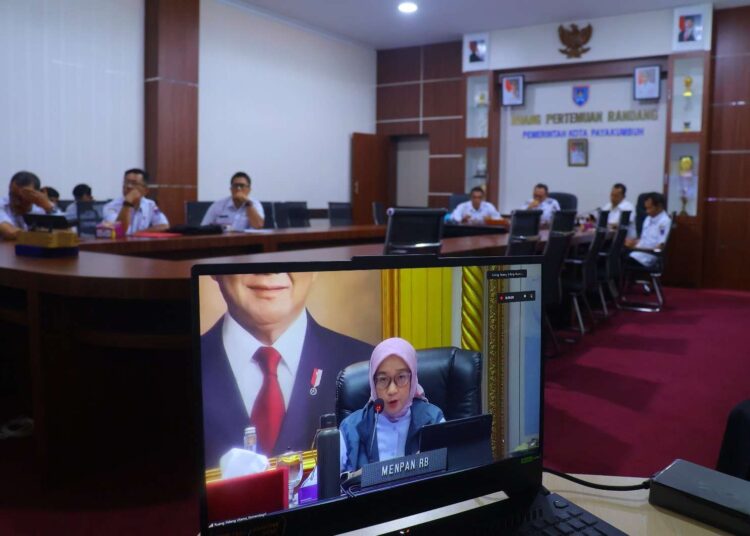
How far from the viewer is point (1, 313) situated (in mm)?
2836

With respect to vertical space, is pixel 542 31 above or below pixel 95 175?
above

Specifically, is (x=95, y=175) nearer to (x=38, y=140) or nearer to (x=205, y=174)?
(x=38, y=140)

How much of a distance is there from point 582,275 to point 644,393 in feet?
6.05

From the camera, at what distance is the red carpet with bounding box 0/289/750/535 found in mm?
2402

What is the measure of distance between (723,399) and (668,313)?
3.17 metres

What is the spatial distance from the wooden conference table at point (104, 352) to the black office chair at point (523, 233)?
164 centimetres

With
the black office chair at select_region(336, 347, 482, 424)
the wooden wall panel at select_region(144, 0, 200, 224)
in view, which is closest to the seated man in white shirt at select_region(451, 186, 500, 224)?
the wooden wall panel at select_region(144, 0, 200, 224)

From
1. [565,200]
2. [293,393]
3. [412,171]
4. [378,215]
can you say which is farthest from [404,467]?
[412,171]

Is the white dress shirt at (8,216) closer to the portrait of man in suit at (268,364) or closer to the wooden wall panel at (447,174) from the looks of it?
the portrait of man in suit at (268,364)

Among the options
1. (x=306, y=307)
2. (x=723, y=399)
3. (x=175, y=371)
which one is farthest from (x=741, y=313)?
(x=306, y=307)

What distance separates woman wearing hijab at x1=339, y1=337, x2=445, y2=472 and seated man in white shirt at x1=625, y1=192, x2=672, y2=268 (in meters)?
6.78

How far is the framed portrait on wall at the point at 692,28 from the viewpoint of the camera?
8.40 meters

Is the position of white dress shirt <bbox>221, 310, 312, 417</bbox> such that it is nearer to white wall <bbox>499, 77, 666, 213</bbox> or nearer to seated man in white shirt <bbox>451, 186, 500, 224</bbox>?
seated man in white shirt <bbox>451, 186, 500, 224</bbox>

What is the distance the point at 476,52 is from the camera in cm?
1017
